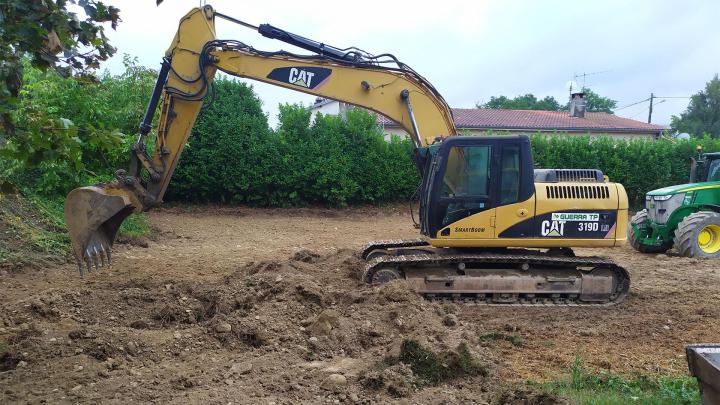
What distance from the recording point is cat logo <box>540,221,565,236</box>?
7172 mm

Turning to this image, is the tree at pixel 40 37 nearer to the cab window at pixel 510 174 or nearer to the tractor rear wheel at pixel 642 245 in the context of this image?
the cab window at pixel 510 174

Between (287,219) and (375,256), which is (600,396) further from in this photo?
(287,219)

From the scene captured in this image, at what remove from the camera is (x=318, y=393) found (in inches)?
165

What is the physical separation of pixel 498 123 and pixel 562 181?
2630 centimetres

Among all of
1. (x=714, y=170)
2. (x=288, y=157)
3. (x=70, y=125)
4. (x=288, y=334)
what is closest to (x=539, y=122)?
(x=288, y=157)

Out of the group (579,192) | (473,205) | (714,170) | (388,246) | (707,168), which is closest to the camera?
(473,205)

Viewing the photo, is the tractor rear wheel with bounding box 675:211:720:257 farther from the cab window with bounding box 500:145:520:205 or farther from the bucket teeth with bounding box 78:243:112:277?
the bucket teeth with bounding box 78:243:112:277

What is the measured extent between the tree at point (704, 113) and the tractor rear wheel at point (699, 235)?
5001cm

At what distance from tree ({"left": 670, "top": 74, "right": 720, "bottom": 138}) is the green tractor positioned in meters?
49.4

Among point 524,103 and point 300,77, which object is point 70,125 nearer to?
point 300,77

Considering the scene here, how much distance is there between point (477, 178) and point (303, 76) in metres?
2.50

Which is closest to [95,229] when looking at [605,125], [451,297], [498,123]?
[451,297]

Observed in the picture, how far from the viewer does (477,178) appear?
7164 mm

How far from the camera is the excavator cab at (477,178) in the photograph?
7098 mm
